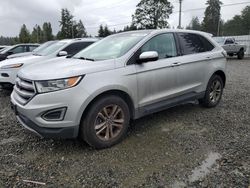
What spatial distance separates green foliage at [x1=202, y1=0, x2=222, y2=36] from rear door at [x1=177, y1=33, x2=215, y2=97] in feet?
236

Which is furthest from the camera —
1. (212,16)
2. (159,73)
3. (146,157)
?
(212,16)

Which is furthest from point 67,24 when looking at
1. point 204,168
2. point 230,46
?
point 204,168

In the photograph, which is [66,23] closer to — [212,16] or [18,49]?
[212,16]

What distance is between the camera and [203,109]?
5.77 meters

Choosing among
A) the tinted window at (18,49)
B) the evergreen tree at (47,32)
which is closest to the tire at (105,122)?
the tinted window at (18,49)

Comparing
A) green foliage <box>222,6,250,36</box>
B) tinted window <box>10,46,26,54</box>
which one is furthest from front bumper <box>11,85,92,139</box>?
green foliage <box>222,6,250,36</box>

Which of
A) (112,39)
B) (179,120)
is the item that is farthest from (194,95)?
(112,39)

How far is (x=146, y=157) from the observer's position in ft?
11.9

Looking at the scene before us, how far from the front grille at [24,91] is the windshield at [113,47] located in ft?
3.66

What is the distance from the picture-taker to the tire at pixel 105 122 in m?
3.63

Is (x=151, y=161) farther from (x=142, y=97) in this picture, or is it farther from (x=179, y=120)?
(x=179, y=120)

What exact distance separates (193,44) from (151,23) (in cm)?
5415

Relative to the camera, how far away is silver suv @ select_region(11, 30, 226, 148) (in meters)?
3.46

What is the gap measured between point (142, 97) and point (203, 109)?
2124 millimetres
